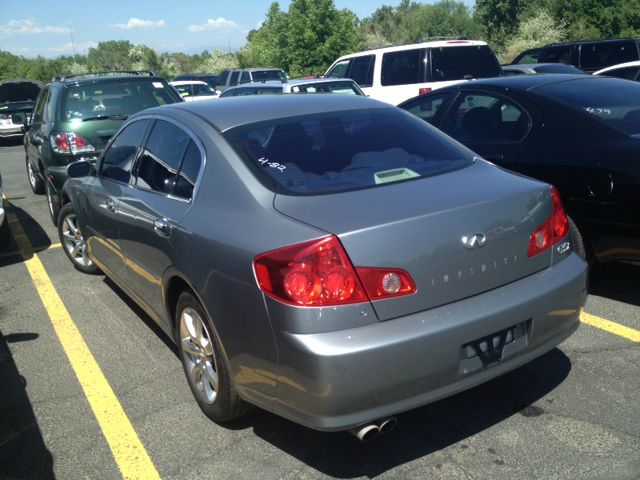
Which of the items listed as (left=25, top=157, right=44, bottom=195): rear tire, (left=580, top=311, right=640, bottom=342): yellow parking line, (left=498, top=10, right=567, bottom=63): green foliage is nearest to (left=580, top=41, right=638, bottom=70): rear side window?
(left=25, top=157, right=44, bottom=195): rear tire

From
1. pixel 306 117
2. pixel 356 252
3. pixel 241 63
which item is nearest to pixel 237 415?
pixel 356 252

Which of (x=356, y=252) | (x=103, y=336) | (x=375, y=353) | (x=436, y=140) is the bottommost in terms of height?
(x=103, y=336)

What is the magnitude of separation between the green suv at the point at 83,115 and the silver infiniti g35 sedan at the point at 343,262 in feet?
14.6

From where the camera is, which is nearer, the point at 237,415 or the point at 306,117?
the point at 237,415

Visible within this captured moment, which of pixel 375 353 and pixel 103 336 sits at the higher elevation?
pixel 375 353

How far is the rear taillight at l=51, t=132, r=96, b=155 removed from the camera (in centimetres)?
794

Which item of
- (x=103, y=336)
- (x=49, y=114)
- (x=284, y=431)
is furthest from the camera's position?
(x=49, y=114)

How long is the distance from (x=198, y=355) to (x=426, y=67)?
31.9 feet

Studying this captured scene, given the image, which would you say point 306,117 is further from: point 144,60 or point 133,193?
point 144,60

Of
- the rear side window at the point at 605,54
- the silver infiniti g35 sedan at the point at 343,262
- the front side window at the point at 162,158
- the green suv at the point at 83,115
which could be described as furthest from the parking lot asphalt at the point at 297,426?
the rear side window at the point at 605,54

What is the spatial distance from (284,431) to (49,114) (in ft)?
21.5

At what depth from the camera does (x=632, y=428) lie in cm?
317

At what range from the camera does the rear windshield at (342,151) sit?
323 centimetres

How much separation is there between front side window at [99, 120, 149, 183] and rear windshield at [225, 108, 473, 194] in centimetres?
122
